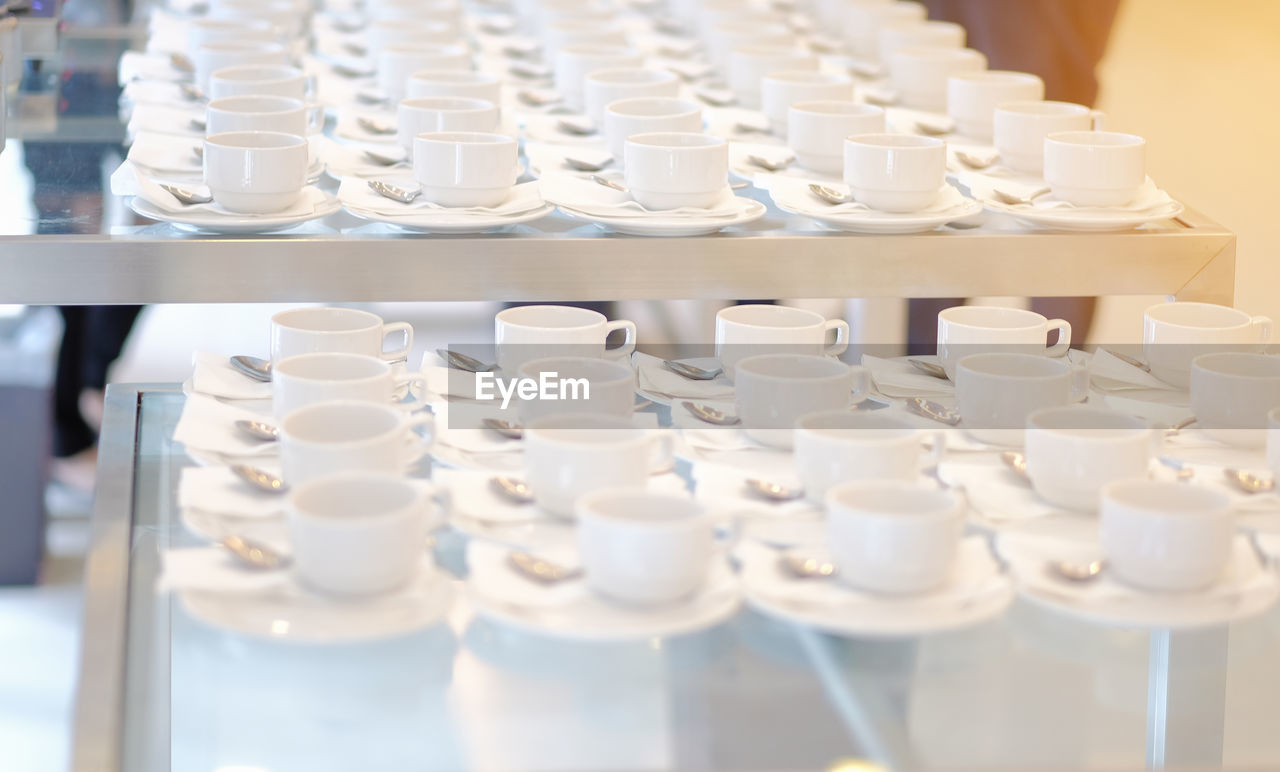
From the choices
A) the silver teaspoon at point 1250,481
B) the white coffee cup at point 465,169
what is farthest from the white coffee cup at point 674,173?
the silver teaspoon at point 1250,481

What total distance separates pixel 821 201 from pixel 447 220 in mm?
340

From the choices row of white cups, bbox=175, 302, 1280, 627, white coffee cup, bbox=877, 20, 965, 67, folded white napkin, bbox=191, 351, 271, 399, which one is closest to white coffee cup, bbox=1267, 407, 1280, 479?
row of white cups, bbox=175, 302, 1280, 627

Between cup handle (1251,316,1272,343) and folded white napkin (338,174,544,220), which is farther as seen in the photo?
folded white napkin (338,174,544,220)

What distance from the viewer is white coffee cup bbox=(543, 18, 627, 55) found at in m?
1.97

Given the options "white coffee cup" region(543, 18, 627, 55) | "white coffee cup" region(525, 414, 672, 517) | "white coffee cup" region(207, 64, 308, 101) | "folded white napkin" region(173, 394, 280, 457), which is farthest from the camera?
"white coffee cup" region(543, 18, 627, 55)

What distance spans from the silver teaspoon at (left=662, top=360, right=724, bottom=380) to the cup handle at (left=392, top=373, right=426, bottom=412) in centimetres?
19

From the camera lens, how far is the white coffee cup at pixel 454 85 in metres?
1.56

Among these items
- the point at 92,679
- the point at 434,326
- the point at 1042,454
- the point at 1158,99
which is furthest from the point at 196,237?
the point at 434,326

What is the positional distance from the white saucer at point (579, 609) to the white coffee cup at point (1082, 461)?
0.22 metres

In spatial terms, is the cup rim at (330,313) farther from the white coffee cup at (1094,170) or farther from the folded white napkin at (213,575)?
the white coffee cup at (1094,170)

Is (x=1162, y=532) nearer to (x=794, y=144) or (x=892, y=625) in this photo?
(x=892, y=625)

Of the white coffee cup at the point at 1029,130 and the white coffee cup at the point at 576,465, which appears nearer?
the white coffee cup at the point at 576,465

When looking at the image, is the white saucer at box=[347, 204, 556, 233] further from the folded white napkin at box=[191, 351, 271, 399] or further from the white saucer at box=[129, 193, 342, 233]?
the folded white napkin at box=[191, 351, 271, 399]

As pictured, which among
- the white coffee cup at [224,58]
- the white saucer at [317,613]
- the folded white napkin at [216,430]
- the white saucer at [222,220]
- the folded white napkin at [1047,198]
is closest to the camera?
the white saucer at [317,613]
